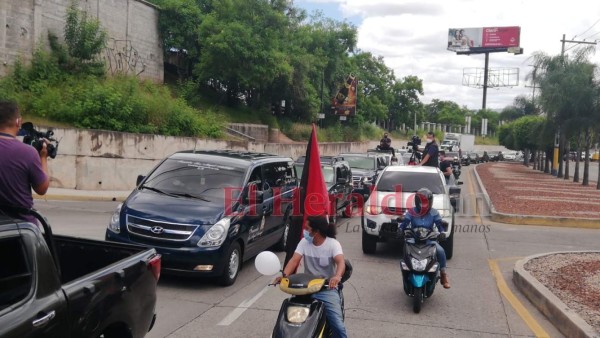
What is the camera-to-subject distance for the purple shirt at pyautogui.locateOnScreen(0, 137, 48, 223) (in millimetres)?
4645

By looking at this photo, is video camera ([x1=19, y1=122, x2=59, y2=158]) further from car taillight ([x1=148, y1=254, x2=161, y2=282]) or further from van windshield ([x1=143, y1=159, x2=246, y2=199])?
car taillight ([x1=148, y1=254, x2=161, y2=282])

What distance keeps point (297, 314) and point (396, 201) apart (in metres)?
6.89

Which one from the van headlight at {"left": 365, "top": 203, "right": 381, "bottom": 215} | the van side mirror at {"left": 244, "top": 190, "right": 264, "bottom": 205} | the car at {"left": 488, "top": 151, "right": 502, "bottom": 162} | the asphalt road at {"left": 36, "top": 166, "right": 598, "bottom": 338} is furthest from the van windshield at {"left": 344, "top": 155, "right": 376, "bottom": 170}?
the car at {"left": 488, "top": 151, "right": 502, "bottom": 162}

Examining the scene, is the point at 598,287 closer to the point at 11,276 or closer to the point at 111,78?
the point at 11,276

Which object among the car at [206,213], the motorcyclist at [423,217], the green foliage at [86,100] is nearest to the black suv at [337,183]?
the car at [206,213]

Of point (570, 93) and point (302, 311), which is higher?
point (570, 93)

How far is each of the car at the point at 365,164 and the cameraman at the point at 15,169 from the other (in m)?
15.5

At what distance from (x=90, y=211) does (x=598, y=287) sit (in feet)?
39.6

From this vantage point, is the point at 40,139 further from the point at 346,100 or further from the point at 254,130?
the point at 346,100

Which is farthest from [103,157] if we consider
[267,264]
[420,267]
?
[267,264]

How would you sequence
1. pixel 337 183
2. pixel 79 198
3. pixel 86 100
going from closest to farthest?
pixel 337 183, pixel 79 198, pixel 86 100

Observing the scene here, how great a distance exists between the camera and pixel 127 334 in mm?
4246

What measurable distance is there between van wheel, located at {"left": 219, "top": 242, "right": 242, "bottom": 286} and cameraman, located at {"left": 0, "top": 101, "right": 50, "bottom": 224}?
3.51 meters

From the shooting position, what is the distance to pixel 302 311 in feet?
14.5
